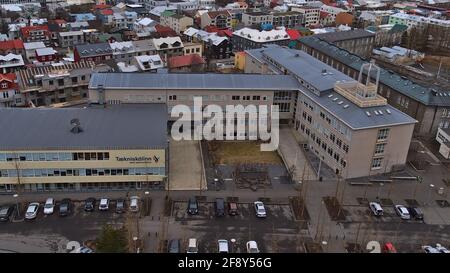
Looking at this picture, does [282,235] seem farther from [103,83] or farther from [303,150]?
[103,83]

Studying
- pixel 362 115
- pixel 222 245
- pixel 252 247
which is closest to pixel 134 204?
pixel 222 245

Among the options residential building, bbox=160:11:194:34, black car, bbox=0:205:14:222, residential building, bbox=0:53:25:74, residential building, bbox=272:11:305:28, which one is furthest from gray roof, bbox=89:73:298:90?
residential building, bbox=272:11:305:28

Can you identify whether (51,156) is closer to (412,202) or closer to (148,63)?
(412,202)

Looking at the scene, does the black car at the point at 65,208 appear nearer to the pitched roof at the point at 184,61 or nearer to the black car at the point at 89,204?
the black car at the point at 89,204

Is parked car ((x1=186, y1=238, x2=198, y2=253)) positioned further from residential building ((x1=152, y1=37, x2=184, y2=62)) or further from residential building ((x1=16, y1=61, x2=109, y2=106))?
residential building ((x1=152, y1=37, x2=184, y2=62))

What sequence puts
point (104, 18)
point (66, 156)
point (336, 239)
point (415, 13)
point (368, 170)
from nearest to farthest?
point (336, 239), point (66, 156), point (368, 170), point (104, 18), point (415, 13)
